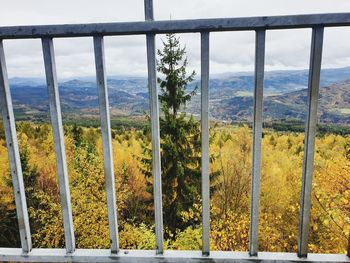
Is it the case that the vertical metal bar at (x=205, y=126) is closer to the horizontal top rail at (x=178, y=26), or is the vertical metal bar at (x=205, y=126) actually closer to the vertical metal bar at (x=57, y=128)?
the horizontal top rail at (x=178, y=26)

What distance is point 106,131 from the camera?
128cm

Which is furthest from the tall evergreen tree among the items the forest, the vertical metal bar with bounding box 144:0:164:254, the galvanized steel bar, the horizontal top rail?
the horizontal top rail

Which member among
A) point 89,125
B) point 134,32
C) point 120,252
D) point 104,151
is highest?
point 134,32

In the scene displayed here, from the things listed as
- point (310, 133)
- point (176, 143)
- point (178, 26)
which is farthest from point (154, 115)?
point (176, 143)

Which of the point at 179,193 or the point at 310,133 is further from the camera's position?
the point at 179,193

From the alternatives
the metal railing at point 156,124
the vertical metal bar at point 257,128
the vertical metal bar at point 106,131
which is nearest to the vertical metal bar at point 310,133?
the metal railing at point 156,124

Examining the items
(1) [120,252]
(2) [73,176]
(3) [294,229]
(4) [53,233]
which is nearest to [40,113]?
(2) [73,176]

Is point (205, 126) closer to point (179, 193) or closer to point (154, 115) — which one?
point (154, 115)

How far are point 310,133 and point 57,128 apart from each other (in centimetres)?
98

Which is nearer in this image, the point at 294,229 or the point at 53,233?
the point at 294,229

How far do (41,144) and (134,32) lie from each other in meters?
31.7

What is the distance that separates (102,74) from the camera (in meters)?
1.21

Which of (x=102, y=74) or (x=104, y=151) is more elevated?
(x=102, y=74)

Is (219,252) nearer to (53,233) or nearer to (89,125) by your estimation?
(53,233)
